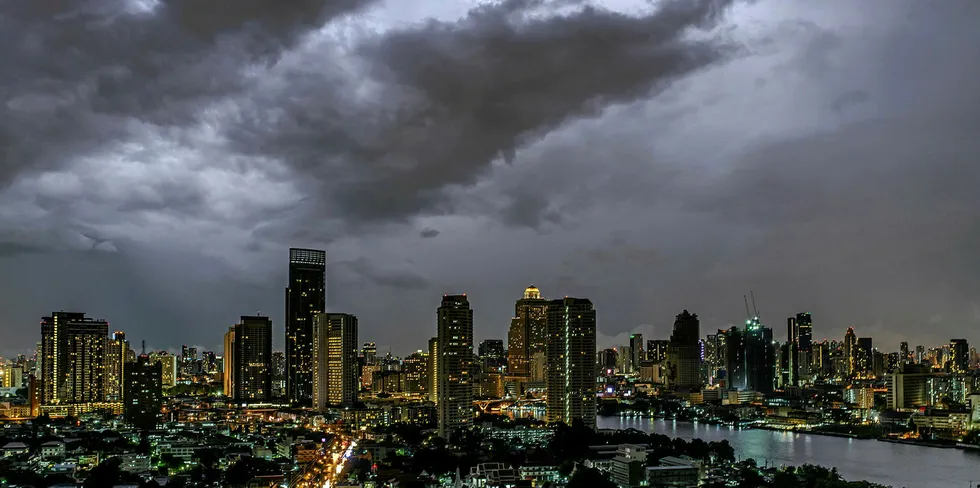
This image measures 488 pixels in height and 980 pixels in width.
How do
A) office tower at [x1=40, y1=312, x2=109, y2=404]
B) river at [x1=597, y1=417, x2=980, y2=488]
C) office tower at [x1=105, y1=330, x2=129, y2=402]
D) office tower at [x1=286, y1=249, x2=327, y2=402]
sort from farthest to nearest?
office tower at [x1=286, y1=249, x2=327, y2=402] → office tower at [x1=105, y1=330, x2=129, y2=402] → office tower at [x1=40, y1=312, x2=109, y2=404] → river at [x1=597, y1=417, x2=980, y2=488]

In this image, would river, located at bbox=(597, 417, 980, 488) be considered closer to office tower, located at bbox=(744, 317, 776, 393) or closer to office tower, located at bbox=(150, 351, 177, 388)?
office tower, located at bbox=(744, 317, 776, 393)

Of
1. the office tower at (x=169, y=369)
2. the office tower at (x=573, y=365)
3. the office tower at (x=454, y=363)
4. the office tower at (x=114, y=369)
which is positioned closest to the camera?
the office tower at (x=454, y=363)

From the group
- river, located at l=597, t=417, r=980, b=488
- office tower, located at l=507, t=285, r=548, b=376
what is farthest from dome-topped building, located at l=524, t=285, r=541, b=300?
river, located at l=597, t=417, r=980, b=488

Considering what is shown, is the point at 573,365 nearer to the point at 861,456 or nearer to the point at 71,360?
the point at 861,456

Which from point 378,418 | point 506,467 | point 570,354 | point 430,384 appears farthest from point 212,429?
point 430,384

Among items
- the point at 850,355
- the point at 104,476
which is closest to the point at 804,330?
the point at 850,355

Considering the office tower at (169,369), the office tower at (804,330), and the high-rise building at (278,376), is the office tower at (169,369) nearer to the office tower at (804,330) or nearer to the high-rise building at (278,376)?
the high-rise building at (278,376)

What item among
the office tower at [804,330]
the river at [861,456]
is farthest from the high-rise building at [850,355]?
the river at [861,456]
